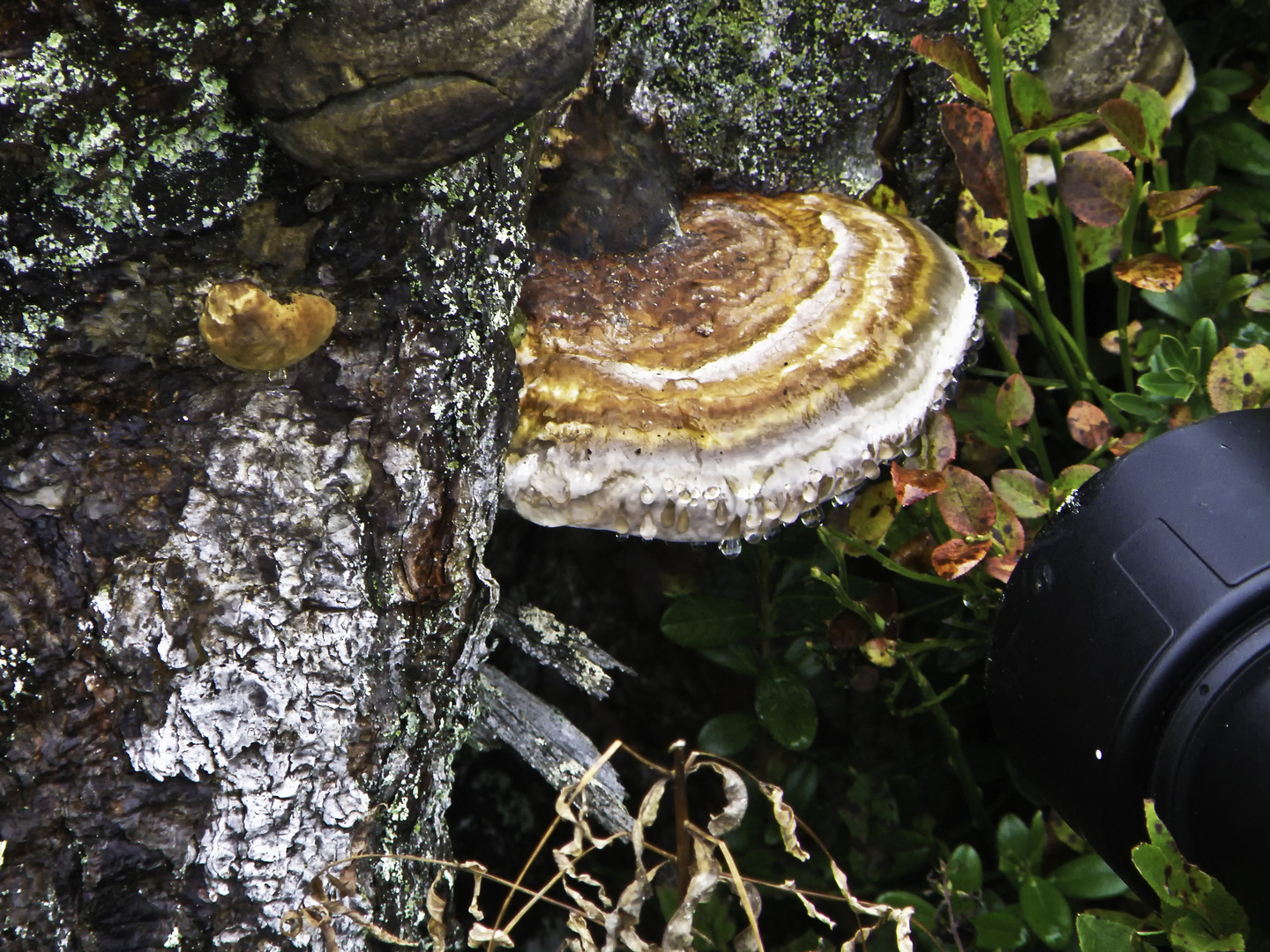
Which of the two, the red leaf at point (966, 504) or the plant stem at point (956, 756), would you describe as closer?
the red leaf at point (966, 504)

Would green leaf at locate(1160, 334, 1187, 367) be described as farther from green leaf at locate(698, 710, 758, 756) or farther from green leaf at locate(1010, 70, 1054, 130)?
green leaf at locate(698, 710, 758, 756)

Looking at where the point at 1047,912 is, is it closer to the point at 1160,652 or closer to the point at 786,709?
the point at 786,709

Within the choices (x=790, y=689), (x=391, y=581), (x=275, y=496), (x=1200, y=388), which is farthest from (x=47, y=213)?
(x=1200, y=388)

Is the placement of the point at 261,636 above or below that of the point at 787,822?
above

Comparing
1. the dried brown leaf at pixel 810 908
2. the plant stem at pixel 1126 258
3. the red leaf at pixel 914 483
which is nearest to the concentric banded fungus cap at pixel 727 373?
the red leaf at pixel 914 483

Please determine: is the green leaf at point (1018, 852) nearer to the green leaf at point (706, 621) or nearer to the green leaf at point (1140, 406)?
the green leaf at point (706, 621)

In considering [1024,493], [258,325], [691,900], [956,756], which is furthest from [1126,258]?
[258,325]
